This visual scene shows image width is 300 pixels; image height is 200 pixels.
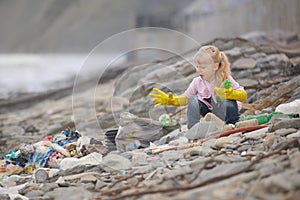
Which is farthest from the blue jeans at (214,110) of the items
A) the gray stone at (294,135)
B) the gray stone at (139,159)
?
the gray stone at (294,135)

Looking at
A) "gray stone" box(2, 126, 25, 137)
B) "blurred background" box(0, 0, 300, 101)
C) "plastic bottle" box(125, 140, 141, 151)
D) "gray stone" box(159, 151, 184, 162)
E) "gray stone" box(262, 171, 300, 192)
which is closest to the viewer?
"gray stone" box(262, 171, 300, 192)

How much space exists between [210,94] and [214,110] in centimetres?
8

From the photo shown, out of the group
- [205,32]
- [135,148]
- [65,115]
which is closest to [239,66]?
[65,115]

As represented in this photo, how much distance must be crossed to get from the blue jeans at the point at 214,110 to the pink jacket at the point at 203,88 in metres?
0.02

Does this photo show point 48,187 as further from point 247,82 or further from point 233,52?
point 233,52

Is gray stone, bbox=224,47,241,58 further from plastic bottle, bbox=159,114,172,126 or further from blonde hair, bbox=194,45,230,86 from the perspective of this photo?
blonde hair, bbox=194,45,230,86

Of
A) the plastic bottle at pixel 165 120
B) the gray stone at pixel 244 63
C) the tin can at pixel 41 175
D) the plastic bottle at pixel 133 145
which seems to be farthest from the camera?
the gray stone at pixel 244 63

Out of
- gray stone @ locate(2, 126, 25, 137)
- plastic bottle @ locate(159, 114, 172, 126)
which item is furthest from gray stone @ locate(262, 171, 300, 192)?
gray stone @ locate(2, 126, 25, 137)

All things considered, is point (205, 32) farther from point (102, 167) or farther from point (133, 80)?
point (102, 167)

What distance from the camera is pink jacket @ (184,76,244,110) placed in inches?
104

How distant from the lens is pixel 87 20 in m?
14.2

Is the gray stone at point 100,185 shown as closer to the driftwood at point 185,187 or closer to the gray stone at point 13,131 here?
the driftwood at point 185,187

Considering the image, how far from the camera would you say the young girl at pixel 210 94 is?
260cm

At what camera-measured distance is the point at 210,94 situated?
104 inches
